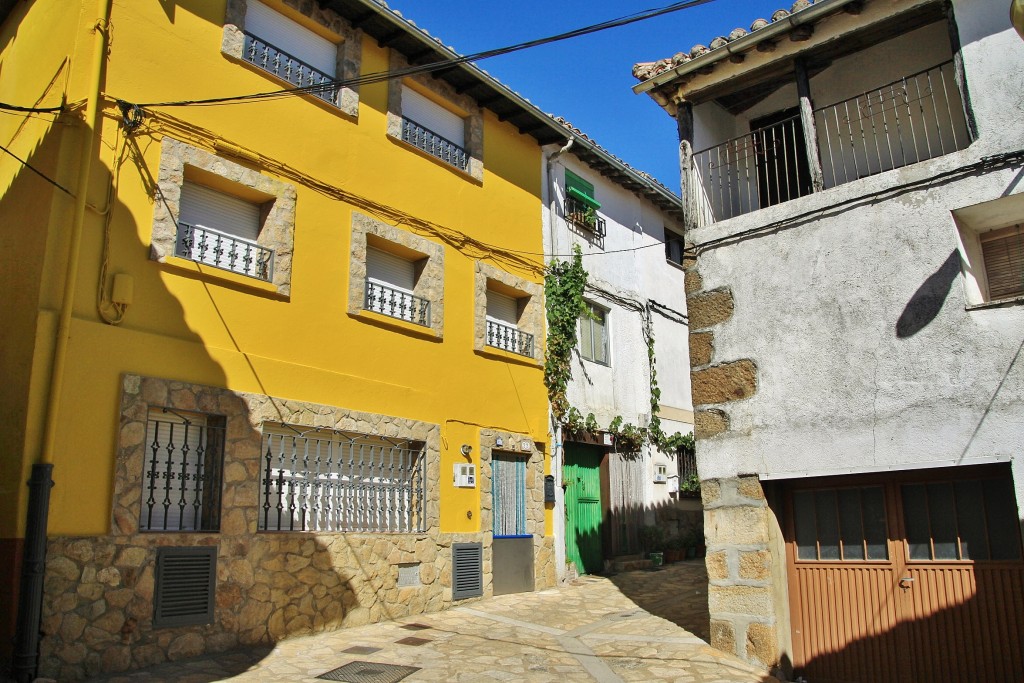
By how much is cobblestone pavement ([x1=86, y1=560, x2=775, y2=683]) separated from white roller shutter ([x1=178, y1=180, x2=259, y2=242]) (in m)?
4.35

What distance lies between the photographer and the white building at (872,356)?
20.6 feet

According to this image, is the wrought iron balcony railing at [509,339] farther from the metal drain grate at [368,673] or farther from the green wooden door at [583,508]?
the metal drain grate at [368,673]

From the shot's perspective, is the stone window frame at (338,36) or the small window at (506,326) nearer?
the stone window frame at (338,36)

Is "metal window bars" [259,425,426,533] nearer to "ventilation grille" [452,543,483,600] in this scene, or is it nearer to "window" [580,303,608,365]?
"ventilation grille" [452,543,483,600]

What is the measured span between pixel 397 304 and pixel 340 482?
2.49 m

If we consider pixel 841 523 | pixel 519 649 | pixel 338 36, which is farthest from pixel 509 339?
pixel 841 523

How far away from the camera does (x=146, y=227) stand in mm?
7719

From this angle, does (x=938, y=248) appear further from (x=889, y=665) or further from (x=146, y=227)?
(x=146, y=227)

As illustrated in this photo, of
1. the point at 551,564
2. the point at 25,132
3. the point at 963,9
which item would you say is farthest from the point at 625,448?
the point at 25,132

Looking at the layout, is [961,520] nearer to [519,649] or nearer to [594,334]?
[519,649]

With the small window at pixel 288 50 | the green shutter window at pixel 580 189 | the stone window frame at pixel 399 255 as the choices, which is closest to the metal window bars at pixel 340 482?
the stone window frame at pixel 399 255

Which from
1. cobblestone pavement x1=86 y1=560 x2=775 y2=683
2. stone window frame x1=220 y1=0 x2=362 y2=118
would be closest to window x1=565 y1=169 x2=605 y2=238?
stone window frame x1=220 y1=0 x2=362 y2=118

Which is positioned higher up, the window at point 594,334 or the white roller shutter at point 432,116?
the white roller shutter at point 432,116

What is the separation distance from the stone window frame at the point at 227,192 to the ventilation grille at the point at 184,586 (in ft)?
9.11
